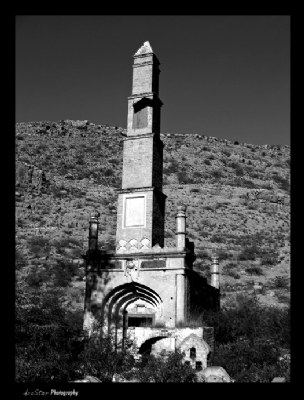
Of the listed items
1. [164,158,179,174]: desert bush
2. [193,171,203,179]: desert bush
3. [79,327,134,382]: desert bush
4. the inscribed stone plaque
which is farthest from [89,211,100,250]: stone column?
[193,171,203,179]: desert bush

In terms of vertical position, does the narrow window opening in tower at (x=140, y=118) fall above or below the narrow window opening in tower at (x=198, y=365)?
above

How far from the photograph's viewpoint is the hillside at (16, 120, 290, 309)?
135ft

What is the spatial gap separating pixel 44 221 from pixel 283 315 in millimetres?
31682

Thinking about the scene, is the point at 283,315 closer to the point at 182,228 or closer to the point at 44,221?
the point at 182,228

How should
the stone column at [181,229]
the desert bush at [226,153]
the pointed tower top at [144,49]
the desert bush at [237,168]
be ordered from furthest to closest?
Answer: the desert bush at [226,153], the desert bush at [237,168], the pointed tower top at [144,49], the stone column at [181,229]

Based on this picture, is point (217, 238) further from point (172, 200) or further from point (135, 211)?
point (135, 211)

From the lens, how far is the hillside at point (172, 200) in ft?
135

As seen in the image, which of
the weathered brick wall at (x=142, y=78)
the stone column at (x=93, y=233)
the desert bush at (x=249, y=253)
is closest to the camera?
the stone column at (x=93, y=233)

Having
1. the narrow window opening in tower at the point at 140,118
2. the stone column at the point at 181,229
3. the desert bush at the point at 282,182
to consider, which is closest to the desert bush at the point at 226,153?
the desert bush at the point at 282,182

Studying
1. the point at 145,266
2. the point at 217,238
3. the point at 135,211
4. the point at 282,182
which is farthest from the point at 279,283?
the point at 282,182

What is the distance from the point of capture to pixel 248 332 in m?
22.7

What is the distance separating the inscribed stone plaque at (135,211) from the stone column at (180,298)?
3419 millimetres

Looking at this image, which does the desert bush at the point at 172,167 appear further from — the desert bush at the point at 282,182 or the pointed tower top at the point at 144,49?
the pointed tower top at the point at 144,49
